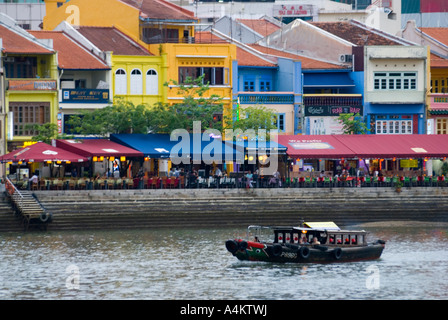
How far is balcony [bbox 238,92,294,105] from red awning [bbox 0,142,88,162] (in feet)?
60.7

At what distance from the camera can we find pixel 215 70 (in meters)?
87.5

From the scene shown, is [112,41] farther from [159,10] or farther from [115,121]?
[115,121]

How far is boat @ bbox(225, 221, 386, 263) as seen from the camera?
191ft

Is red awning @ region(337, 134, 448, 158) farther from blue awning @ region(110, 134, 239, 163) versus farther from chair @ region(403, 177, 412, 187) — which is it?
blue awning @ region(110, 134, 239, 163)

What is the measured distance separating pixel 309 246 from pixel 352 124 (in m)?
28.5

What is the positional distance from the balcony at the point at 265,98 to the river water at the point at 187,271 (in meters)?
22.0

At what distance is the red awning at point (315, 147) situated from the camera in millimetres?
78312

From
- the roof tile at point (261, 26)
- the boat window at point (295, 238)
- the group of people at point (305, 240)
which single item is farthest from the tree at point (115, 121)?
the roof tile at point (261, 26)

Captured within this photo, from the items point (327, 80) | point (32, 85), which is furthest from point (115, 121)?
point (327, 80)

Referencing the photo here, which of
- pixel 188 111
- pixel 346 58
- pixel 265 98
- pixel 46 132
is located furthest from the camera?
pixel 346 58

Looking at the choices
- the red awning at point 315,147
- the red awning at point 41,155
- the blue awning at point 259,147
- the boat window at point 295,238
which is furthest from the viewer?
the red awning at point 315,147

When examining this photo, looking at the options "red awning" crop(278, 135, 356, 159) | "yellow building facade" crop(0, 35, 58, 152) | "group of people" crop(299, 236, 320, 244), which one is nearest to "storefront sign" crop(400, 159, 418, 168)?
"red awning" crop(278, 135, 356, 159)

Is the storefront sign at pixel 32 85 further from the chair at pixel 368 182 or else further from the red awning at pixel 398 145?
Answer: the chair at pixel 368 182
